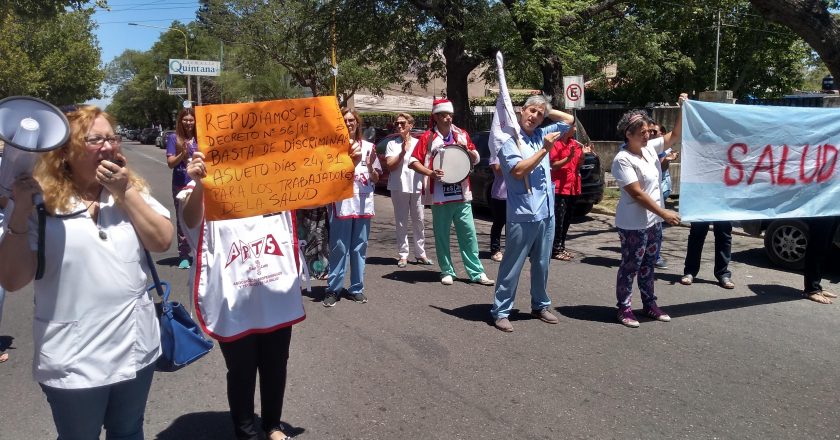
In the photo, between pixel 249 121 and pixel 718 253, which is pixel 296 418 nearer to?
pixel 249 121

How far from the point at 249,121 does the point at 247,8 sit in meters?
30.9

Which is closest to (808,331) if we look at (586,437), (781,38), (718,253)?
(718,253)

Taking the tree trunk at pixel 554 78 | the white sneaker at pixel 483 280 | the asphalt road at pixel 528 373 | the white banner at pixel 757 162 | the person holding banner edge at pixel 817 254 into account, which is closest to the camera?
the asphalt road at pixel 528 373

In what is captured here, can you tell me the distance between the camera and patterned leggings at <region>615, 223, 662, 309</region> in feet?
17.8

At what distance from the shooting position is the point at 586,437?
3.66 metres

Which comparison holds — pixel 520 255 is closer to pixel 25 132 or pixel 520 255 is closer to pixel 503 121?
pixel 503 121

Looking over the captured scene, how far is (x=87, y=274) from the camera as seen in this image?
95.2 inches

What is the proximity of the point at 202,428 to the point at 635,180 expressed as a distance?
11.8 feet

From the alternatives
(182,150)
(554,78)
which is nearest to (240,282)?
(182,150)

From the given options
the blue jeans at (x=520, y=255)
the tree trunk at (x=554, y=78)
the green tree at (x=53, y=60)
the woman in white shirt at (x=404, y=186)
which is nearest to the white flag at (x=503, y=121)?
the blue jeans at (x=520, y=255)

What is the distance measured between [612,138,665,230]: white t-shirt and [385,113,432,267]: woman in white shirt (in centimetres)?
253

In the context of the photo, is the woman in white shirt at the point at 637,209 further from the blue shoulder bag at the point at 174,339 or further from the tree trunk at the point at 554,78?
the tree trunk at the point at 554,78

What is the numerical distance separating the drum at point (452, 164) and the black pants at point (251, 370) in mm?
3694

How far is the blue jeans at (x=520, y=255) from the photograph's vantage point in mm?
5309
